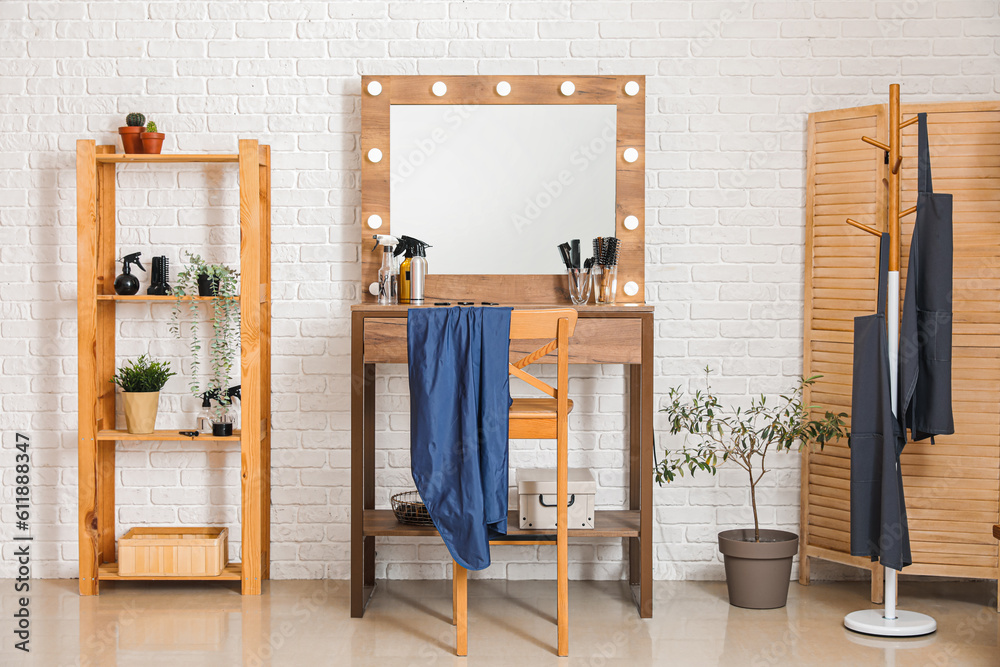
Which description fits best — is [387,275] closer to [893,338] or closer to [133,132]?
[133,132]

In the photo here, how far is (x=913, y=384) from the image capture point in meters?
2.70

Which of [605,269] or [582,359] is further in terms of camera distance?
[605,269]

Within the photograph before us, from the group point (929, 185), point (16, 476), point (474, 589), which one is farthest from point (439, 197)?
point (16, 476)

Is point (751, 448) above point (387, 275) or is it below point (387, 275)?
below

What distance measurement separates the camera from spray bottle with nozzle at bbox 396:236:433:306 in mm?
3088

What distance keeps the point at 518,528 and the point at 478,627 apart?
361 millimetres

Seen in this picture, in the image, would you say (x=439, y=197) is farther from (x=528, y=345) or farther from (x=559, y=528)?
(x=559, y=528)

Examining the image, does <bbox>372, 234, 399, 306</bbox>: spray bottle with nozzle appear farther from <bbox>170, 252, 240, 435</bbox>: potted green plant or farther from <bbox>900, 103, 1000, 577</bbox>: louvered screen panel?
<bbox>900, 103, 1000, 577</bbox>: louvered screen panel

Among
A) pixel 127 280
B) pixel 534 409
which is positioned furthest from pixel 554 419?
pixel 127 280

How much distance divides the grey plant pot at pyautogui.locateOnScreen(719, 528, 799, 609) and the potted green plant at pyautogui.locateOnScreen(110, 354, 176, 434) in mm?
2220

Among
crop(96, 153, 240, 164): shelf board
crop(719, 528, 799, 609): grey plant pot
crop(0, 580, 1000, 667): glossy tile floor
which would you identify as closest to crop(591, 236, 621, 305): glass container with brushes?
crop(719, 528, 799, 609): grey plant pot

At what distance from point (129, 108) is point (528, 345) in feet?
6.29

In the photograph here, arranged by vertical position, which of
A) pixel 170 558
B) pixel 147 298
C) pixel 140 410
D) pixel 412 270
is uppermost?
pixel 412 270

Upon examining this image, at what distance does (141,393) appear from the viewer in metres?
3.12
